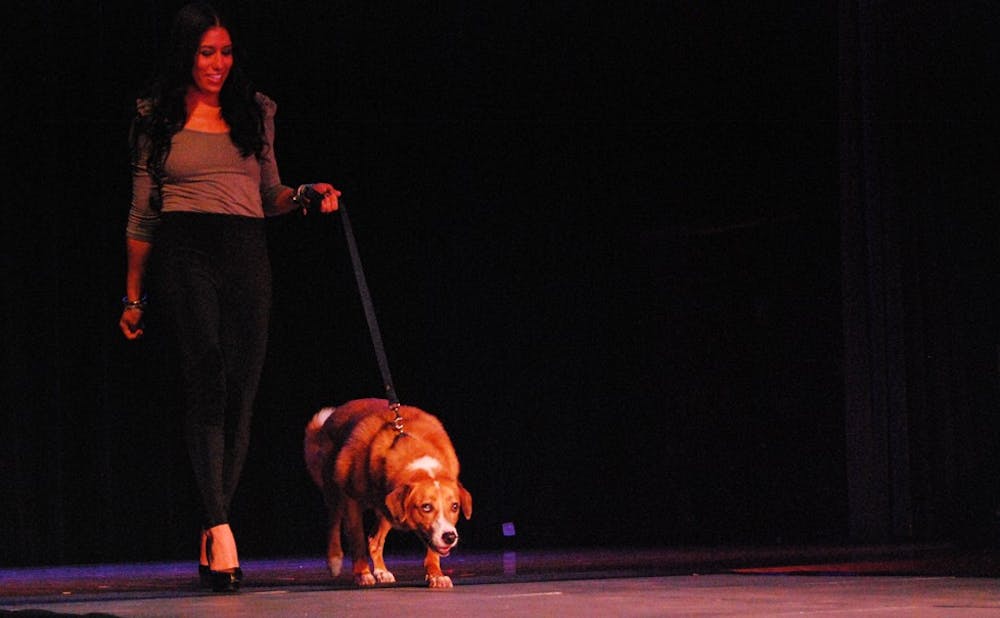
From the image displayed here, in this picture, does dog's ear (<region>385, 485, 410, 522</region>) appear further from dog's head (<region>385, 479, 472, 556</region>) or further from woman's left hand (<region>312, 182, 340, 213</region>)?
woman's left hand (<region>312, 182, 340, 213</region>)

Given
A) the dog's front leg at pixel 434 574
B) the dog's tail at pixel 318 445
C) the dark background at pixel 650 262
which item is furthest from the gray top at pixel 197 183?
the dark background at pixel 650 262

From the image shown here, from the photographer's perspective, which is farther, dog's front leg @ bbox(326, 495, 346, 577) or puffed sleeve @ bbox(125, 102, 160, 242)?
dog's front leg @ bbox(326, 495, 346, 577)

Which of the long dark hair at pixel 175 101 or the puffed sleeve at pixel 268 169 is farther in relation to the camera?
the puffed sleeve at pixel 268 169

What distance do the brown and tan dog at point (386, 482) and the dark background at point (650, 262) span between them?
1668mm

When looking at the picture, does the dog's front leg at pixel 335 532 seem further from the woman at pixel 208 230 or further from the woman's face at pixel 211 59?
the woman's face at pixel 211 59

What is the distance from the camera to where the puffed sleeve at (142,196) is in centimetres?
320

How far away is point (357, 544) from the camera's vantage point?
12.5 ft

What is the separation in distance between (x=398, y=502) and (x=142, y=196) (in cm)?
87

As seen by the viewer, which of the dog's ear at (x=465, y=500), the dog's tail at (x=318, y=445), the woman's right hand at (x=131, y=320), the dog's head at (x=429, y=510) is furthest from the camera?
the dog's tail at (x=318, y=445)

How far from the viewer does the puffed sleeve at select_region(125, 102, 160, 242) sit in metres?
3.20

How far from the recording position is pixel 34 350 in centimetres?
526

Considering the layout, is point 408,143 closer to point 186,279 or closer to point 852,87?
point 852,87

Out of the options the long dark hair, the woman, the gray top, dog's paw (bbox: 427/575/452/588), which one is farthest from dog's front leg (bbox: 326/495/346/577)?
the long dark hair

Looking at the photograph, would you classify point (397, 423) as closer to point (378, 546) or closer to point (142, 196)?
point (378, 546)
